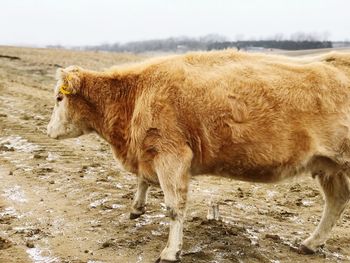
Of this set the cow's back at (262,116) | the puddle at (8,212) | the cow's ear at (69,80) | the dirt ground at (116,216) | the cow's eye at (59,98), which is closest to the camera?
the cow's back at (262,116)

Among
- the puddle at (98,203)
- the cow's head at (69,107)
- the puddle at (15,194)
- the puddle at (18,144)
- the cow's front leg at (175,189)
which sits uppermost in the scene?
the cow's head at (69,107)

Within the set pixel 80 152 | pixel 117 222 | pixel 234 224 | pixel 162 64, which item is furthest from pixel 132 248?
pixel 80 152

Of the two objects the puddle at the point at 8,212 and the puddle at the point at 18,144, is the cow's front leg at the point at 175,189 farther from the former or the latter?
the puddle at the point at 18,144

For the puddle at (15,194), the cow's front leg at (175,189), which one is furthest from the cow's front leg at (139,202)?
the puddle at (15,194)

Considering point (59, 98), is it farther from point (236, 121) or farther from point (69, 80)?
point (236, 121)

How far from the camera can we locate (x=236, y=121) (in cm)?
557

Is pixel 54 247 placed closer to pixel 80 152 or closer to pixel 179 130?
pixel 179 130

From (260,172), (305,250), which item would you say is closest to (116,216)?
(260,172)

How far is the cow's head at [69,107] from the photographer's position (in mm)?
6480

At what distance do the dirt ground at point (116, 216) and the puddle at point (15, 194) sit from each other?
1cm

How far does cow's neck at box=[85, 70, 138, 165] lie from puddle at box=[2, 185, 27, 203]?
187cm

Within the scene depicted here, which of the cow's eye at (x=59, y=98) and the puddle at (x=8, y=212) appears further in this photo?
the puddle at (x=8, y=212)

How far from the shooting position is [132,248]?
600 cm

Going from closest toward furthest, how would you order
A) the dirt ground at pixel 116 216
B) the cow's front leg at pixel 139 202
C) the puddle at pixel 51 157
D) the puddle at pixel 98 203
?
1. the dirt ground at pixel 116 216
2. the cow's front leg at pixel 139 202
3. the puddle at pixel 98 203
4. the puddle at pixel 51 157
